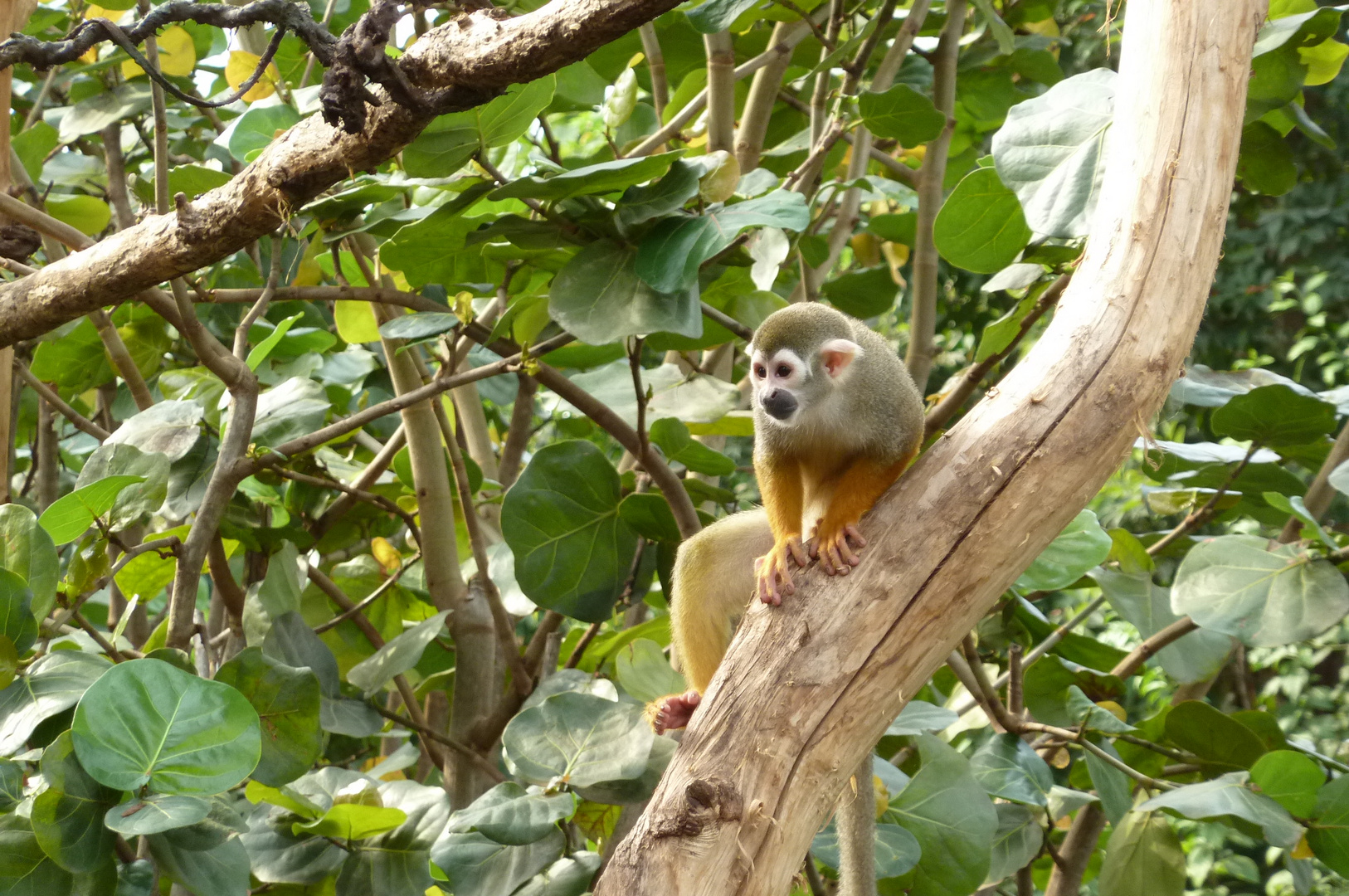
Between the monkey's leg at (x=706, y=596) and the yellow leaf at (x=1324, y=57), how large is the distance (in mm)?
1111

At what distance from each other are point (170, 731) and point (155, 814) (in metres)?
0.09

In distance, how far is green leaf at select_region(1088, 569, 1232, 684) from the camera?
1.95 meters

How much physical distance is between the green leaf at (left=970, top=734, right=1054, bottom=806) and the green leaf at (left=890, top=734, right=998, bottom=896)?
8cm

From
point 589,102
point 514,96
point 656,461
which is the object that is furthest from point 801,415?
point 589,102

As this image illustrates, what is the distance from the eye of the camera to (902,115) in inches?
72.9

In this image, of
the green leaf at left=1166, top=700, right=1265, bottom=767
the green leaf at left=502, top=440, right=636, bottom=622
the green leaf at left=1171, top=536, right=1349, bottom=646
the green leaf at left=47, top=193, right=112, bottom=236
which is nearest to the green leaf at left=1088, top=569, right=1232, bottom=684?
the green leaf at left=1166, top=700, right=1265, bottom=767

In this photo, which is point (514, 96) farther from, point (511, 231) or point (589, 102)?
point (589, 102)

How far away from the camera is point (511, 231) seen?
153 centimetres

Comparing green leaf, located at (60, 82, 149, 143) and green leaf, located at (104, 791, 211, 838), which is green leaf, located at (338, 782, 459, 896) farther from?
green leaf, located at (60, 82, 149, 143)

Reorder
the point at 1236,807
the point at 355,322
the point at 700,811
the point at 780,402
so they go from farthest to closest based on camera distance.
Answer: the point at 355,322 < the point at 780,402 < the point at 1236,807 < the point at 700,811

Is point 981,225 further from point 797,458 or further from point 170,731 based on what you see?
point 170,731

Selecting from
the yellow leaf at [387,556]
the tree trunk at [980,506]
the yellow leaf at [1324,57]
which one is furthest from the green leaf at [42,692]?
the yellow leaf at [1324,57]

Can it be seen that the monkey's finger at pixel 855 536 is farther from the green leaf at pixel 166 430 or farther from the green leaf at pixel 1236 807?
the green leaf at pixel 166 430

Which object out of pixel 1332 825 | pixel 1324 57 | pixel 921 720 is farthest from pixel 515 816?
pixel 1324 57
